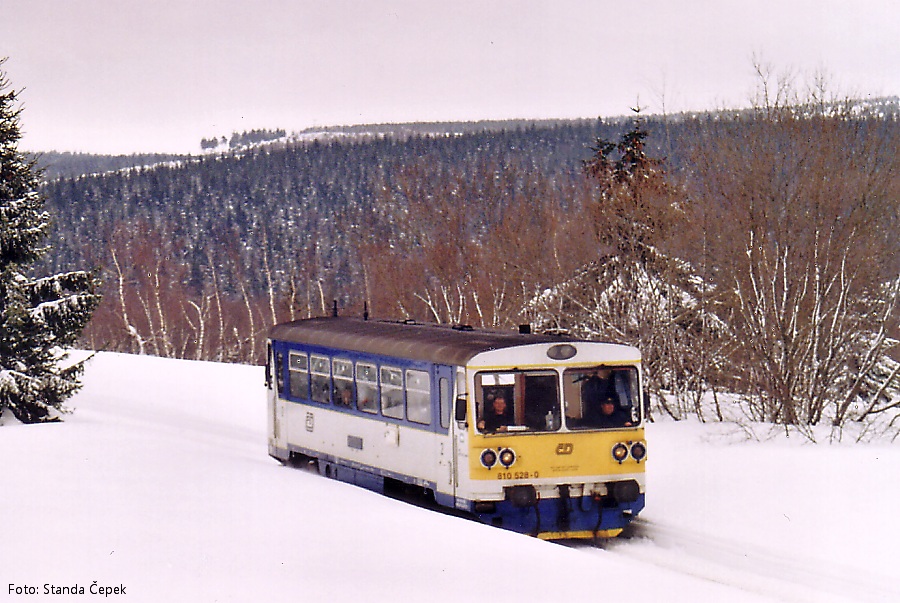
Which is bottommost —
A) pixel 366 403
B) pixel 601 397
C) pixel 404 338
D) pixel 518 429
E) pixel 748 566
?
pixel 748 566

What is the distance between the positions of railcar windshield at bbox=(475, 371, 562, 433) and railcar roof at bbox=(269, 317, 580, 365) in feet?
1.30

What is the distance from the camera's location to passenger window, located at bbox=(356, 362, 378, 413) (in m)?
16.3

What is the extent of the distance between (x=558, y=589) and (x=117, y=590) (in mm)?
3549

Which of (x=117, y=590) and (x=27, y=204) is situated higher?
(x=27, y=204)

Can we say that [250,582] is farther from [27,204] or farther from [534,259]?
[534,259]

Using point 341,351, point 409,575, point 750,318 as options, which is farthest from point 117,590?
point 750,318

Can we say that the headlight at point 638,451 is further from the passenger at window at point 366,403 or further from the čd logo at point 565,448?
the passenger at window at point 366,403

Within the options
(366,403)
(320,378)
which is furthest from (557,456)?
(320,378)

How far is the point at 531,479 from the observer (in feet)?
46.7

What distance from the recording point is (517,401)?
14328mm

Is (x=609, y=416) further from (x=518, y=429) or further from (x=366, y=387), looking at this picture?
(x=366, y=387)

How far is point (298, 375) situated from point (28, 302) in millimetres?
8333

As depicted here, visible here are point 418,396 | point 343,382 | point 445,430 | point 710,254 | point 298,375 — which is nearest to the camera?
point 445,430

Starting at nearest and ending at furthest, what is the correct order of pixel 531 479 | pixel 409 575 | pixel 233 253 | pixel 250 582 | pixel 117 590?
pixel 117 590 → pixel 250 582 → pixel 409 575 → pixel 531 479 → pixel 233 253
